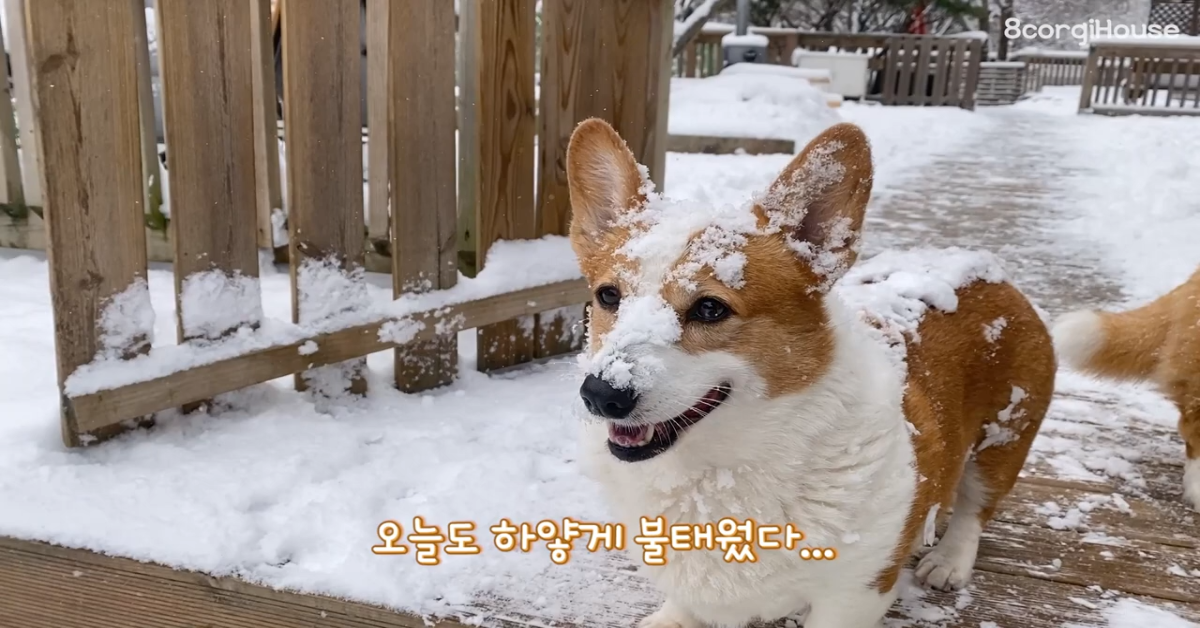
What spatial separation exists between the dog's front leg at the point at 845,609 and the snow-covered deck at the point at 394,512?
0.30 meters

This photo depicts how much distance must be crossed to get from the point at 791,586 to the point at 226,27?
192 cm

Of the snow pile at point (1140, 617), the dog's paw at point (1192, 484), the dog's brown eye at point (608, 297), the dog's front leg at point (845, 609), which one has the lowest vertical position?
the snow pile at point (1140, 617)

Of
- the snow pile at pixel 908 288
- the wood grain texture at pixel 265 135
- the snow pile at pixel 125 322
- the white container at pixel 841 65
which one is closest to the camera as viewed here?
the snow pile at pixel 908 288

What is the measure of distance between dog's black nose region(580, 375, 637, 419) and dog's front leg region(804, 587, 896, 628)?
1.85 ft

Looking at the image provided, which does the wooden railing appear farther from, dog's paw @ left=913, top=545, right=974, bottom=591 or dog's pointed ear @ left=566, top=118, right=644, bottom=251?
dog's pointed ear @ left=566, top=118, right=644, bottom=251

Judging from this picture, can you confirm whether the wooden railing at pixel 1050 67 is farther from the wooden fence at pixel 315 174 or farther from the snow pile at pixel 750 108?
the wooden fence at pixel 315 174

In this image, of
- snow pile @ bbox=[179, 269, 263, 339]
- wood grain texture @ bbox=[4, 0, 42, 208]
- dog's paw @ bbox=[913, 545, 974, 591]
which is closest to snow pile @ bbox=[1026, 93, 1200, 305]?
dog's paw @ bbox=[913, 545, 974, 591]

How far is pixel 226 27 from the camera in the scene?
223 cm

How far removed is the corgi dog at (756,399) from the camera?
145 centimetres

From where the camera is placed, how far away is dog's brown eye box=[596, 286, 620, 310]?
1573 millimetres

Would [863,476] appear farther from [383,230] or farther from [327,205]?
[383,230]

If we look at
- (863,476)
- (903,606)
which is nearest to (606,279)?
(863,476)

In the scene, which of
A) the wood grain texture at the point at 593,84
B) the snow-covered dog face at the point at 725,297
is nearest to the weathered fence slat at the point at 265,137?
the wood grain texture at the point at 593,84

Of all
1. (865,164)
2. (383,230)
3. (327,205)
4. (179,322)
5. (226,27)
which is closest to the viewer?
(865,164)
